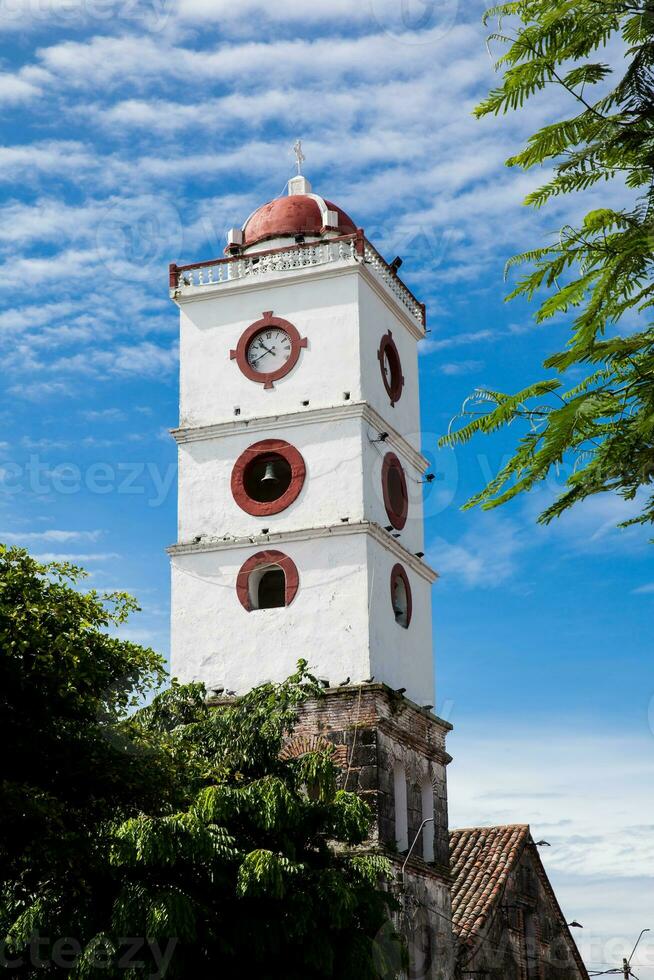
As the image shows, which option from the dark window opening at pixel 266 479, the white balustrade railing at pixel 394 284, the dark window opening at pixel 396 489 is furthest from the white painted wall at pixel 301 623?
the white balustrade railing at pixel 394 284

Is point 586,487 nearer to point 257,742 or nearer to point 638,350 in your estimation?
point 638,350

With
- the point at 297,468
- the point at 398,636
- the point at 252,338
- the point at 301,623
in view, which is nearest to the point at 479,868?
the point at 398,636

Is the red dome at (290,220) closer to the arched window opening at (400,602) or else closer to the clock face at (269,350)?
the clock face at (269,350)


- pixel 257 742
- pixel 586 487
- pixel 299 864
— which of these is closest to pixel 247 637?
pixel 257 742

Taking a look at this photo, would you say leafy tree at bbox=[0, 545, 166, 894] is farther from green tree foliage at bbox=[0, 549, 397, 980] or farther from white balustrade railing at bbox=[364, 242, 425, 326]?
white balustrade railing at bbox=[364, 242, 425, 326]

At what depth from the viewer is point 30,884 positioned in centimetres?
1912

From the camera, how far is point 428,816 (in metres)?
31.3

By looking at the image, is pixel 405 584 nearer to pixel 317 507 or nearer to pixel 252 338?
pixel 317 507

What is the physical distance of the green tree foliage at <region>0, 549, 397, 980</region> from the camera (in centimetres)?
1839

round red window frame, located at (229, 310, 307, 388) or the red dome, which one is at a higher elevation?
the red dome

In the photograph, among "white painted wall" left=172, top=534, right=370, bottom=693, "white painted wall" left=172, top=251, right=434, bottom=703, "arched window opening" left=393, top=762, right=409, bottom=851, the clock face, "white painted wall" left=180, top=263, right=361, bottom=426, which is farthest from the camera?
the clock face

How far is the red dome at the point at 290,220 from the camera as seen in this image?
34219mm

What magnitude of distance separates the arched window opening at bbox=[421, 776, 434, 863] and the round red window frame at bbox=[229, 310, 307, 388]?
9929 mm

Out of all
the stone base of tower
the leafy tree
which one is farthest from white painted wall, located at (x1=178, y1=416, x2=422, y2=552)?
the leafy tree
